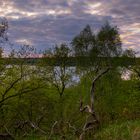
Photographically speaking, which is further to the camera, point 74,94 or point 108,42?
point 108,42

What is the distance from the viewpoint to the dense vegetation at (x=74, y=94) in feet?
94.2

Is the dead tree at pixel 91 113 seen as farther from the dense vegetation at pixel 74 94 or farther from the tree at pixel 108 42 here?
the tree at pixel 108 42

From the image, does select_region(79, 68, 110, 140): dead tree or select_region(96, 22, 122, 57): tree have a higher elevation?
select_region(96, 22, 122, 57): tree

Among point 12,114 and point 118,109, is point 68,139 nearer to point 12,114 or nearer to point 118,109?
point 12,114

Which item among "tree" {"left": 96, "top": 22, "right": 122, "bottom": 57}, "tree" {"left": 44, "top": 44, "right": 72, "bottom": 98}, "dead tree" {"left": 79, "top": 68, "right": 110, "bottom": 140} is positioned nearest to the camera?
"dead tree" {"left": 79, "top": 68, "right": 110, "bottom": 140}

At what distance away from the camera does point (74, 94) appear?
5809cm

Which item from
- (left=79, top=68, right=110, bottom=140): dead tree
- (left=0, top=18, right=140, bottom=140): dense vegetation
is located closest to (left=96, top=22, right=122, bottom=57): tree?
(left=0, top=18, right=140, bottom=140): dense vegetation

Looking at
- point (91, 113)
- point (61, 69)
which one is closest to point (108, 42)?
point (61, 69)

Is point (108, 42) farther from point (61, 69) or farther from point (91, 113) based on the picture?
point (91, 113)

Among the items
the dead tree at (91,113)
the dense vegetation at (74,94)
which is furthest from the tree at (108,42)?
the dead tree at (91,113)

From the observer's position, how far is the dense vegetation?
94.2 ft

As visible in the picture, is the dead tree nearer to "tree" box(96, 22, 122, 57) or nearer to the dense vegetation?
the dense vegetation

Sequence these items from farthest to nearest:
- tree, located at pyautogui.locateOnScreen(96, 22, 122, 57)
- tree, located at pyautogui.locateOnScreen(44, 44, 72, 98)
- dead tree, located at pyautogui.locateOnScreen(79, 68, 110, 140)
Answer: tree, located at pyautogui.locateOnScreen(96, 22, 122, 57) → tree, located at pyautogui.locateOnScreen(44, 44, 72, 98) → dead tree, located at pyautogui.locateOnScreen(79, 68, 110, 140)

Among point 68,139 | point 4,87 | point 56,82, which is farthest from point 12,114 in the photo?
point 56,82
